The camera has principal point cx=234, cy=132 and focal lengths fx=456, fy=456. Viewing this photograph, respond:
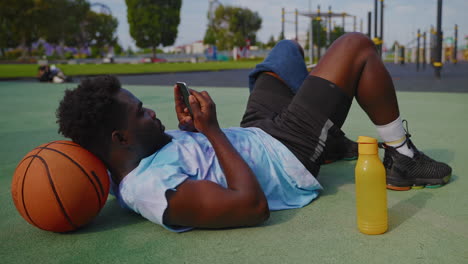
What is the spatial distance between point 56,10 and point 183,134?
4550 centimetres

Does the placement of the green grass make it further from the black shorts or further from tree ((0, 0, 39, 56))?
the black shorts

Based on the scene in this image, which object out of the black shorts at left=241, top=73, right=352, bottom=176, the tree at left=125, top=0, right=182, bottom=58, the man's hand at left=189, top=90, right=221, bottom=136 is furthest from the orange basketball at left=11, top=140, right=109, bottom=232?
the tree at left=125, top=0, right=182, bottom=58

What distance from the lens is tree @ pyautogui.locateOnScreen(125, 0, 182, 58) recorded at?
53.0 meters

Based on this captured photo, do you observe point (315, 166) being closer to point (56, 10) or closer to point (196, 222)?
point (196, 222)

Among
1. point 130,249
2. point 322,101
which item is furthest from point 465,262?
point 130,249

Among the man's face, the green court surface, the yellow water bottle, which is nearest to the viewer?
the green court surface

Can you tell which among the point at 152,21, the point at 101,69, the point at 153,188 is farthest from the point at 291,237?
the point at 152,21

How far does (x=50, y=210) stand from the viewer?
1.89 metres

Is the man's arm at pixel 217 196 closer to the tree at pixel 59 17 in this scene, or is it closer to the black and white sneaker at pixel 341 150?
the black and white sneaker at pixel 341 150

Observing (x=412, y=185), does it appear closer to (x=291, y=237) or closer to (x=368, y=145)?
(x=368, y=145)

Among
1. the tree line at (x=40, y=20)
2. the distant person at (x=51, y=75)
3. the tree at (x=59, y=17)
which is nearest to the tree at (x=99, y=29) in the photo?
the tree line at (x=40, y=20)

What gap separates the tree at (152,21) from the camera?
5303 centimetres

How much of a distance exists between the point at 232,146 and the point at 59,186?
Result: 74 centimetres

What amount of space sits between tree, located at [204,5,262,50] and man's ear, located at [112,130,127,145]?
57641mm
